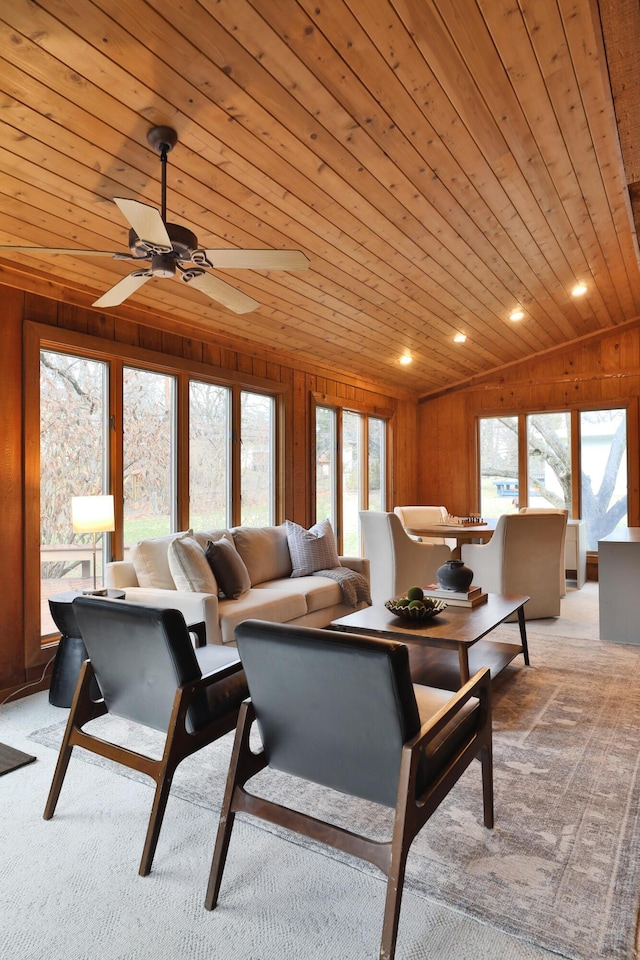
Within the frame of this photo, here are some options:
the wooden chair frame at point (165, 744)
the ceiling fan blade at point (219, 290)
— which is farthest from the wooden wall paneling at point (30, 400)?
the wooden chair frame at point (165, 744)

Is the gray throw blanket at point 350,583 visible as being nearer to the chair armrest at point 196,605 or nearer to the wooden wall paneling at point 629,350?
the chair armrest at point 196,605

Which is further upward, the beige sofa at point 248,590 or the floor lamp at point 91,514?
the floor lamp at point 91,514

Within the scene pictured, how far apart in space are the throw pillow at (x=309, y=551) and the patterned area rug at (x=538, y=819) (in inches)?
77.2

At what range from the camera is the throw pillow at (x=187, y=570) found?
365 cm

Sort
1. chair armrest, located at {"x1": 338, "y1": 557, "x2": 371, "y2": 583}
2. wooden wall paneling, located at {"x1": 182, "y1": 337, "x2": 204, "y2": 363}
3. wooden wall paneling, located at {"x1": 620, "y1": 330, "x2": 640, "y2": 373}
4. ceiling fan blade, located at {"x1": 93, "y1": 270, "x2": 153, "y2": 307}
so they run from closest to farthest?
1. ceiling fan blade, located at {"x1": 93, "y1": 270, "x2": 153, "y2": 307}
2. wooden wall paneling, located at {"x1": 182, "y1": 337, "x2": 204, "y2": 363}
3. chair armrest, located at {"x1": 338, "y1": 557, "x2": 371, "y2": 583}
4. wooden wall paneling, located at {"x1": 620, "y1": 330, "x2": 640, "y2": 373}

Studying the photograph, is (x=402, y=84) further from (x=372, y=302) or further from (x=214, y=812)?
(x=214, y=812)

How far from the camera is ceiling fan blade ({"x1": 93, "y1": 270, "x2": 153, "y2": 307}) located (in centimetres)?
256

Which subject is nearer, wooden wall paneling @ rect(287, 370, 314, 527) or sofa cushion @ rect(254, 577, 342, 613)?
sofa cushion @ rect(254, 577, 342, 613)

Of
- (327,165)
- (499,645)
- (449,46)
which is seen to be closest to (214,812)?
(499,645)

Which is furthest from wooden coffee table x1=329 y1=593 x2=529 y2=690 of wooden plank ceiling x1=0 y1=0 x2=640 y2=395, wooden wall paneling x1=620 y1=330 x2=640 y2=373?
wooden wall paneling x1=620 y1=330 x2=640 y2=373

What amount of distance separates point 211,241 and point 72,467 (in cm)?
171

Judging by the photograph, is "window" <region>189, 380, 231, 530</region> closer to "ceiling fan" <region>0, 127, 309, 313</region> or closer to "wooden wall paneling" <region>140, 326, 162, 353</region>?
"wooden wall paneling" <region>140, 326, 162, 353</region>

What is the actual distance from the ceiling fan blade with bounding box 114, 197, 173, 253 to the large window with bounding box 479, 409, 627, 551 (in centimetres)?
674

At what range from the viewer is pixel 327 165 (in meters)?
3.01
